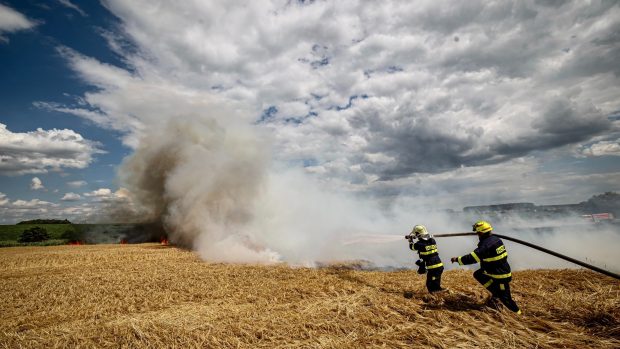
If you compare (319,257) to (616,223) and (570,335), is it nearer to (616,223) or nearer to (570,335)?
(570,335)

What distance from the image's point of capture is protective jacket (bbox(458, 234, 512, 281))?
772 cm

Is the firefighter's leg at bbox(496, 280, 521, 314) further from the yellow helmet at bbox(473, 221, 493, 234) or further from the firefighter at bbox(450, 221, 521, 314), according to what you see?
the yellow helmet at bbox(473, 221, 493, 234)

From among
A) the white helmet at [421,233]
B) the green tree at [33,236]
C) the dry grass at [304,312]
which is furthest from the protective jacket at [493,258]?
the green tree at [33,236]

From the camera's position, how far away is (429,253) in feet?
31.9

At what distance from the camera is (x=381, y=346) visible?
609 cm

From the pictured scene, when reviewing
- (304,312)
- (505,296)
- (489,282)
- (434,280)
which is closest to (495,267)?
(489,282)

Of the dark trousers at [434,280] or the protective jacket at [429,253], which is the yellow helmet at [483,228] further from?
the dark trousers at [434,280]

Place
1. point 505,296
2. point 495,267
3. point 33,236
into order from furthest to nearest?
point 33,236 < point 495,267 < point 505,296

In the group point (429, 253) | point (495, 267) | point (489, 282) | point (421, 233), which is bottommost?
point (489, 282)

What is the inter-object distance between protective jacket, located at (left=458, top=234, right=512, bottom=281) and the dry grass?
2.98 feet

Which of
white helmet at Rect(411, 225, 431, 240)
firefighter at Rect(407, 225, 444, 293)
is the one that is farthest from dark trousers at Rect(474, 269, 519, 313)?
white helmet at Rect(411, 225, 431, 240)

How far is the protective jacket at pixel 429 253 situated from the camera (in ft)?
31.4

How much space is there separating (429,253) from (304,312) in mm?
4391

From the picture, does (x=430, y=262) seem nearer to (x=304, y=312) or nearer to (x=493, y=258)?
(x=493, y=258)
